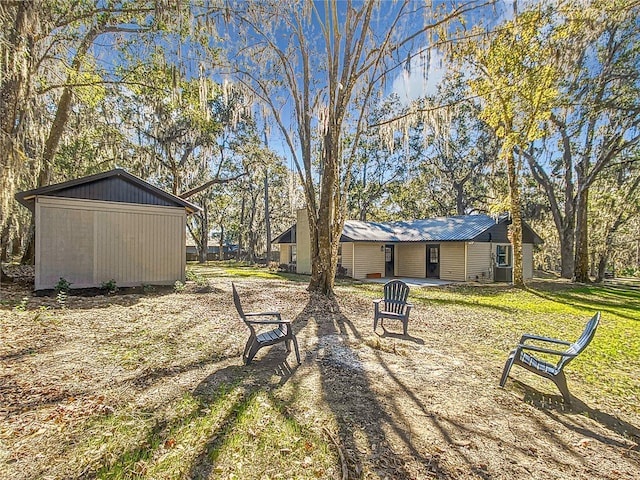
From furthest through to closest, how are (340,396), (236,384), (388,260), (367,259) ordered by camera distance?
(388,260) → (367,259) → (236,384) → (340,396)

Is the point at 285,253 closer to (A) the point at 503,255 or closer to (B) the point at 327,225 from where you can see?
(B) the point at 327,225

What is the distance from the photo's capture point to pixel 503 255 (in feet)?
52.4

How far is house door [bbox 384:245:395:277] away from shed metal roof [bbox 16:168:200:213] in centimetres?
1106

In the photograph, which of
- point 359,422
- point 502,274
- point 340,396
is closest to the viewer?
point 359,422

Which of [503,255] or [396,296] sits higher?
[503,255]

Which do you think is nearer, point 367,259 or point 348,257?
point 348,257

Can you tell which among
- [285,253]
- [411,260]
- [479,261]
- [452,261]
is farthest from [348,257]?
[479,261]

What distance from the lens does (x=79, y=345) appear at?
434 cm

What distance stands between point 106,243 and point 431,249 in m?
14.0

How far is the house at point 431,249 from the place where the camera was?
15.1 metres

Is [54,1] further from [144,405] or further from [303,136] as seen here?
[144,405]

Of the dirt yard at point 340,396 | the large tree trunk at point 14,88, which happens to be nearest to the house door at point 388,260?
the dirt yard at point 340,396

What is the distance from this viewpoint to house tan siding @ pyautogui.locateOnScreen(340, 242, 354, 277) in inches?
635

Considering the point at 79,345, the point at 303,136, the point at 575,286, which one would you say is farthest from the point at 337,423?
the point at 575,286
